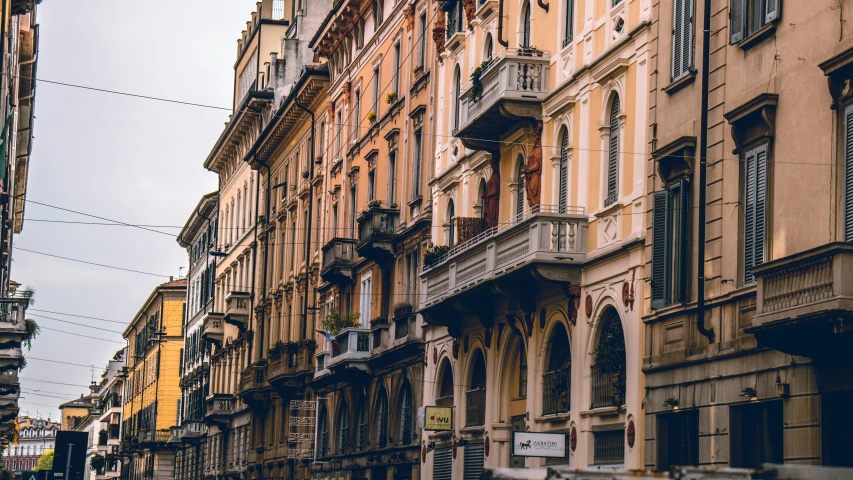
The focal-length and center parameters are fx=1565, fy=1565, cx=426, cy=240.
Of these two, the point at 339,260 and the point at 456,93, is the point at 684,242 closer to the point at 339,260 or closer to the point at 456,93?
the point at 456,93

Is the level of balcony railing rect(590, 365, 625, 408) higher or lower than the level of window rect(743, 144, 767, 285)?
lower

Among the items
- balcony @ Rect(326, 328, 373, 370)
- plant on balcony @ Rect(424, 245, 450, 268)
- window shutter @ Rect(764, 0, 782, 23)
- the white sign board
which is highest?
window shutter @ Rect(764, 0, 782, 23)

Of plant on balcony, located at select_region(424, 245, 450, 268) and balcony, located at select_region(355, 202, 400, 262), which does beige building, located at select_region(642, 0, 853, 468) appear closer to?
plant on balcony, located at select_region(424, 245, 450, 268)

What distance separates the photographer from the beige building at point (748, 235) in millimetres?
19625

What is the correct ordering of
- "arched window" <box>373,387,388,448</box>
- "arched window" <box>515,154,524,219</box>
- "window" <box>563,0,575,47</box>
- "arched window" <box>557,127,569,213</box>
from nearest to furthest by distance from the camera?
"arched window" <box>557,127,569,213</box>
"window" <box>563,0,575,47</box>
"arched window" <box>515,154,524,219</box>
"arched window" <box>373,387,388,448</box>

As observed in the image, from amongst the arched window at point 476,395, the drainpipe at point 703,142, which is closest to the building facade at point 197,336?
the arched window at point 476,395

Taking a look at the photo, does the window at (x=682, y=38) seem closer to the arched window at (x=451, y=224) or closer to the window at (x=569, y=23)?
the window at (x=569, y=23)

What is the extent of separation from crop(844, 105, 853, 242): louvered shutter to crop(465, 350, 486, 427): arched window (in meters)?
16.1

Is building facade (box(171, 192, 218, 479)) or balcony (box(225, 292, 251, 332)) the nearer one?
balcony (box(225, 292, 251, 332))

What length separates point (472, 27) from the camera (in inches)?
1462

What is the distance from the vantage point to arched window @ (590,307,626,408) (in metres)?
27.0

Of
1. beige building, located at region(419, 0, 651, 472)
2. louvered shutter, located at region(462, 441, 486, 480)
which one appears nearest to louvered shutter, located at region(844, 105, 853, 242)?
beige building, located at region(419, 0, 651, 472)

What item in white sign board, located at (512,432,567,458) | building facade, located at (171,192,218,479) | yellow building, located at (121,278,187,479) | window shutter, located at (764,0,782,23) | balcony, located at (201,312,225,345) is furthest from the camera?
yellow building, located at (121,278,187,479)

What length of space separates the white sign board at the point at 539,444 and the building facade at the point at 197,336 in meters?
50.2
